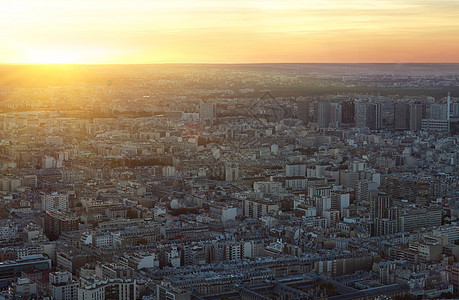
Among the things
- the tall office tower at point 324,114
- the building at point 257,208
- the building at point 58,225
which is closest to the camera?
the building at point 58,225

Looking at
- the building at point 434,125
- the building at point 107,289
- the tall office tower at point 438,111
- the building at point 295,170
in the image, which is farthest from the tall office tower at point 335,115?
the building at point 107,289

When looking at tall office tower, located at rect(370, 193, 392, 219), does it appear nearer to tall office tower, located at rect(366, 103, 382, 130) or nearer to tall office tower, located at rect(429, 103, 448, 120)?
tall office tower, located at rect(366, 103, 382, 130)

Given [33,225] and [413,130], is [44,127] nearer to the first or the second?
[413,130]

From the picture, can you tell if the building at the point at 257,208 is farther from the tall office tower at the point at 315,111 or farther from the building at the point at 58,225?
the tall office tower at the point at 315,111

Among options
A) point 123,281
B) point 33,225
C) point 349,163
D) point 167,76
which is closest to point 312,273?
point 123,281

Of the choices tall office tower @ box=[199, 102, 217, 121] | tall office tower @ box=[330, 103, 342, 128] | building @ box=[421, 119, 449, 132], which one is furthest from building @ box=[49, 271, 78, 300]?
tall office tower @ box=[199, 102, 217, 121]

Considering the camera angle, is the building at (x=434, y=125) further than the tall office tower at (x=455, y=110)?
No

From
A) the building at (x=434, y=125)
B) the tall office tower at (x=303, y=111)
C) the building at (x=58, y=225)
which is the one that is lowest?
the building at (x=58, y=225)

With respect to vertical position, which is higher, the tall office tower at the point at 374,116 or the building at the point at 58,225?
the tall office tower at the point at 374,116
